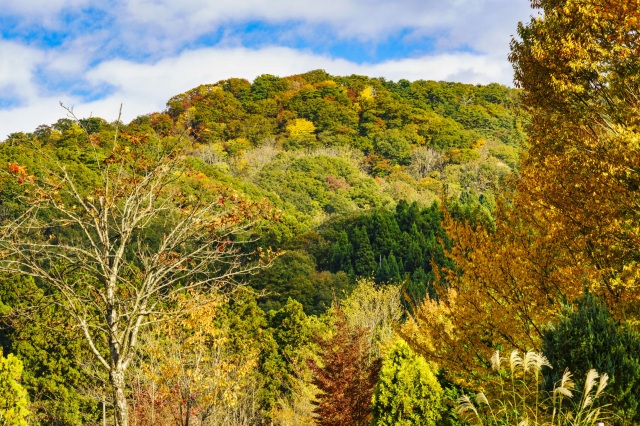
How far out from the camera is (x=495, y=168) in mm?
62781

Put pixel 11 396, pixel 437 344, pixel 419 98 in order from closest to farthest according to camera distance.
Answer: pixel 437 344
pixel 11 396
pixel 419 98

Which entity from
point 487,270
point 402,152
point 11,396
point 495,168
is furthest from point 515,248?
point 402,152

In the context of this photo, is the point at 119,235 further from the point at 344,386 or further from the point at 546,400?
the point at 344,386

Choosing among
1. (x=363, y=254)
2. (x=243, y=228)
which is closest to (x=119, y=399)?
(x=243, y=228)

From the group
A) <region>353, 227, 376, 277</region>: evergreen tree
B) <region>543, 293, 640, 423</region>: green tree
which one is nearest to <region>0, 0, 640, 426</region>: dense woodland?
<region>543, 293, 640, 423</region>: green tree

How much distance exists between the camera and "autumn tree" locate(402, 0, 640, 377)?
5797mm

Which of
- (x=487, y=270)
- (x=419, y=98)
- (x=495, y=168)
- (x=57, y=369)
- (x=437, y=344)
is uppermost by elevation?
(x=419, y=98)

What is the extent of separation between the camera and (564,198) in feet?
21.0

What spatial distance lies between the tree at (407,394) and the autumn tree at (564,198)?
6.53 feet

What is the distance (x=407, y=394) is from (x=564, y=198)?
179 inches

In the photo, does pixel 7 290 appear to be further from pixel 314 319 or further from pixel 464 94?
pixel 464 94

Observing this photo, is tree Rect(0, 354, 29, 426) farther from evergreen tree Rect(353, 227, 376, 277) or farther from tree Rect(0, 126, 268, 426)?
evergreen tree Rect(353, 227, 376, 277)

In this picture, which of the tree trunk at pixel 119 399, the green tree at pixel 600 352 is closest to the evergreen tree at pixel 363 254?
the tree trunk at pixel 119 399

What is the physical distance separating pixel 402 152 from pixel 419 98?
2891cm
